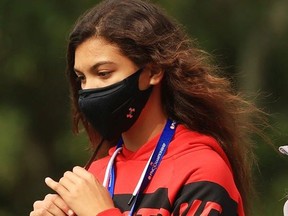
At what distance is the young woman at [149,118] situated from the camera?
4191 millimetres

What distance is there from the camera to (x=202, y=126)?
14.5ft

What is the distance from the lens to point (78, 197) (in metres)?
4.20

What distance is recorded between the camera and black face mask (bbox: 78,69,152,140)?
4328mm

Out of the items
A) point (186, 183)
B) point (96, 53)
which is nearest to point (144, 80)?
point (96, 53)

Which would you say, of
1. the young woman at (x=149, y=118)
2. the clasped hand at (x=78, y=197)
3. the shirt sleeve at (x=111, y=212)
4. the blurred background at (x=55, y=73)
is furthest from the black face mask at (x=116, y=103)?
the blurred background at (x=55, y=73)

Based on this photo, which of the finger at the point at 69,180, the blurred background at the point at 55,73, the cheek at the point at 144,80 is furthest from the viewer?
the blurred background at the point at 55,73

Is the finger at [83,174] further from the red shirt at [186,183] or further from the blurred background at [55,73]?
the blurred background at [55,73]

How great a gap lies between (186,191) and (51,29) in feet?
27.8

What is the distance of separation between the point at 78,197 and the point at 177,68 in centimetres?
61

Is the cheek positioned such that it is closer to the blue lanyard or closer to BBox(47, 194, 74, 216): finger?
the blue lanyard

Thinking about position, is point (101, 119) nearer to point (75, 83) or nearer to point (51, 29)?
point (75, 83)

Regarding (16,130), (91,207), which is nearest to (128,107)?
(91,207)

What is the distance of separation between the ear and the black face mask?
0.03m

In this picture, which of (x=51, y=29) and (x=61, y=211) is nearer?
(x=61, y=211)
